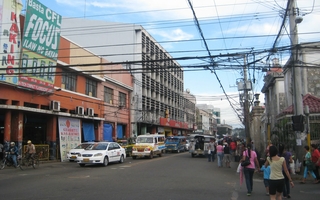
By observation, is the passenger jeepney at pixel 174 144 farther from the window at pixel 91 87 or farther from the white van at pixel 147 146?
the window at pixel 91 87

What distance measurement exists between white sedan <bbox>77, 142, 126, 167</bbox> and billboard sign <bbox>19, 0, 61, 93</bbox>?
589 centimetres

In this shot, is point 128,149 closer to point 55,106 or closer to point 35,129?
point 35,129

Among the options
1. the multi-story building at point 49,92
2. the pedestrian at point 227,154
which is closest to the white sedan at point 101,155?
the multi-story building at point 49,92

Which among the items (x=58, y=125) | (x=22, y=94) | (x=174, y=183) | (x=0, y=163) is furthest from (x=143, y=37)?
(x=174, y=183)

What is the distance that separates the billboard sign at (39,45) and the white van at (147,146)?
902cm

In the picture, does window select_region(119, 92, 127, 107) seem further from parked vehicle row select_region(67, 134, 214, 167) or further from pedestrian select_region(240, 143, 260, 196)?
pedestrian select_region(240, 143, 260, 196)

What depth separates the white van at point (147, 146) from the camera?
2866cm

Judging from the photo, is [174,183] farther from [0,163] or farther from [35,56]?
[35,56]

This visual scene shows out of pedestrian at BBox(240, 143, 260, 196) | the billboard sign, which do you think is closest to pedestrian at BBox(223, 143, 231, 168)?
pedestrian at BBox(240, 143, 260, 196)

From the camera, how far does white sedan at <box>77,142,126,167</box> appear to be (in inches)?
821

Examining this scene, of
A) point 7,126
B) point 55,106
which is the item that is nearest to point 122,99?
point 55,106

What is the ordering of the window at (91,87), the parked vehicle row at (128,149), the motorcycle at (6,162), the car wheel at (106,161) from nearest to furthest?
the motorcycle at (6,162)
the parked vehicle row at (128,149)
the car wheel at (106,161)
the window at (91,87)

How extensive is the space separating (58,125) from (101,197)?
1963 centimetres

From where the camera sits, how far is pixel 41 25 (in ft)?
78.6
